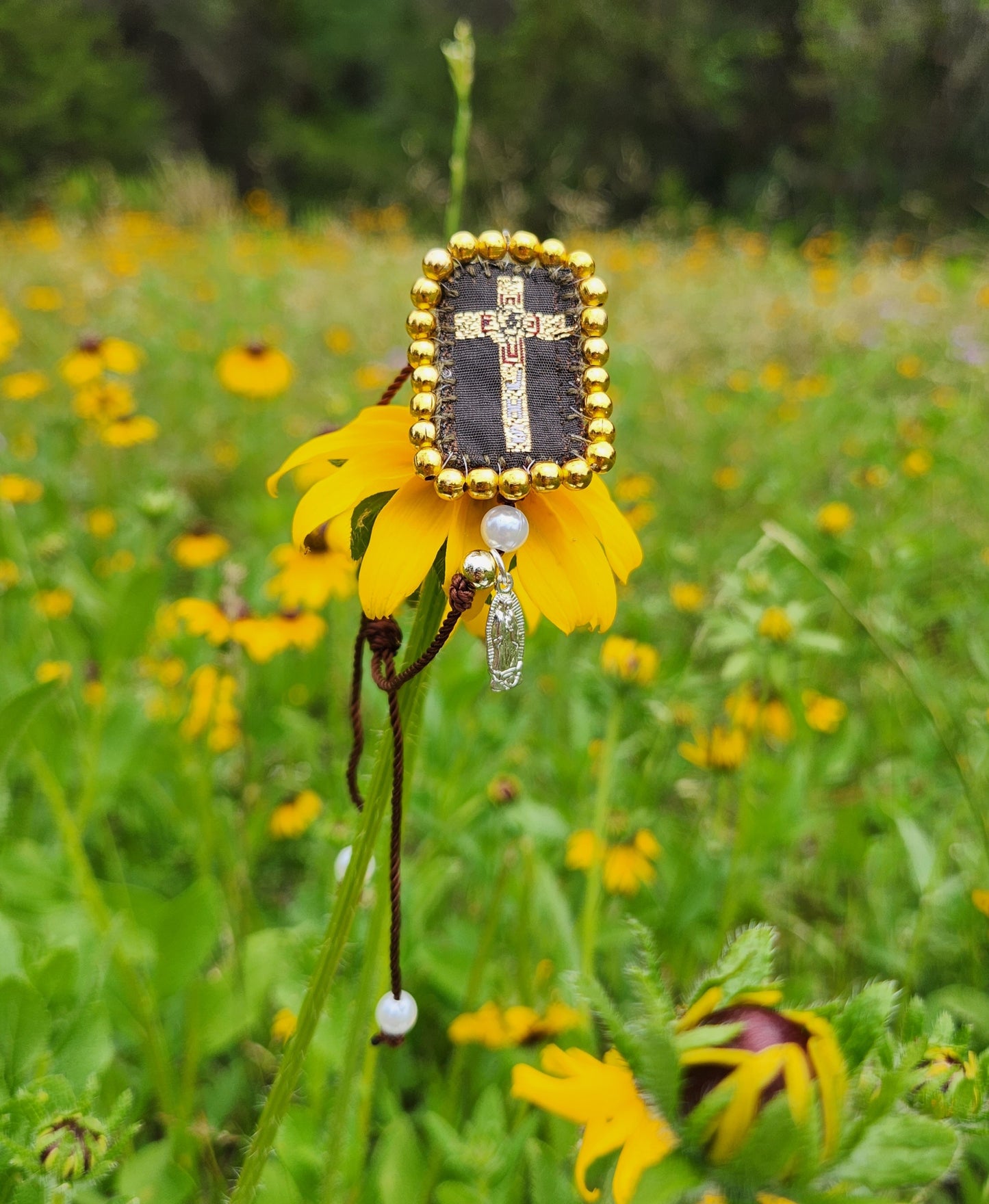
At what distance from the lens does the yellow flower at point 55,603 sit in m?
1.57

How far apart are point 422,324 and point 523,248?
0.08 meters

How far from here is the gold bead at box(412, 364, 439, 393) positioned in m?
0.45

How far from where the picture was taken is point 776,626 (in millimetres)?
1133

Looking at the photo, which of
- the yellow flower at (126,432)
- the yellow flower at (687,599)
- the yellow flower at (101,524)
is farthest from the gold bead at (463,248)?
the yellow flower at (101,524)

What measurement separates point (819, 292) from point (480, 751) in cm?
431

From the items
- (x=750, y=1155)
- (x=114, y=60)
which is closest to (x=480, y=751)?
(x=750, y=1155)

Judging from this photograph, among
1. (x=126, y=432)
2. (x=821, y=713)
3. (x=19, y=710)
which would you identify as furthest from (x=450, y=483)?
(x=126, y=432)

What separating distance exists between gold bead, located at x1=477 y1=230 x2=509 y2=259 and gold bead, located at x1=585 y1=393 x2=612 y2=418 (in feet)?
0.31

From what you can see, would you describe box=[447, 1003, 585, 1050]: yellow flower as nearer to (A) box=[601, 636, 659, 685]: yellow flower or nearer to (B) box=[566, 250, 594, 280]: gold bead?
(A) box=[601, 636, 659, 685]: yellow flower

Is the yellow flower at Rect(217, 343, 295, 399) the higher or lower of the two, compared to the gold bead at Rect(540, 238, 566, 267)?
lower

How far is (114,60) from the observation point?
12102 mm

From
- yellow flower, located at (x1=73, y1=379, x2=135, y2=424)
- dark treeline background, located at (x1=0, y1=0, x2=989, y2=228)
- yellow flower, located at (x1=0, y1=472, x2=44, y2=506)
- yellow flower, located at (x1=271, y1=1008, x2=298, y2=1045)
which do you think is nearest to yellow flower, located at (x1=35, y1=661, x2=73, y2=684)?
yellow flower, located at (x1=0, y1=472, x2=44, y2=506)

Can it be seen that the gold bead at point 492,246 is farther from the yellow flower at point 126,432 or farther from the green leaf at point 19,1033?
the yellow flower at point 126,432

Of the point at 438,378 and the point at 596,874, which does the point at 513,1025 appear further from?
the point at 438,378
